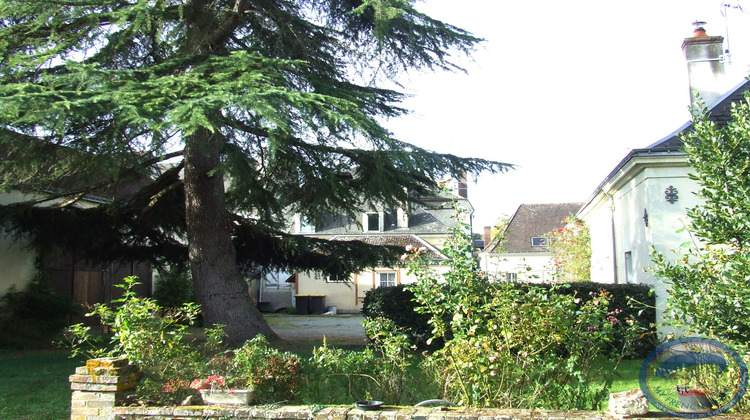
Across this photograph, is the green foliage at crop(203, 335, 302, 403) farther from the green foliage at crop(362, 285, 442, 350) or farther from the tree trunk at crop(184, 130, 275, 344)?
the green foliage at crop(362, 285, 442, 350)

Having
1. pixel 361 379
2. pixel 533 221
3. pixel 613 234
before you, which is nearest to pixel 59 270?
pixel 361 379

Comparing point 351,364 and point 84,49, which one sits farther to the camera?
point 84,49

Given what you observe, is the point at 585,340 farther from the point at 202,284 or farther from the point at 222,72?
the point at 202,284

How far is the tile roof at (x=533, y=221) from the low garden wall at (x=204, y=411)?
34480 mm

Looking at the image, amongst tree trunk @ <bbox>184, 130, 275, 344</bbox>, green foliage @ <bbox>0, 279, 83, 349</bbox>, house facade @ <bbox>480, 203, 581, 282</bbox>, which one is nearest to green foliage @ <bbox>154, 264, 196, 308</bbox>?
green foliage @ <bbox>0, 279, 83, 349</bbox>

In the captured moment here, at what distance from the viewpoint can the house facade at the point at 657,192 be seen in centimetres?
1033

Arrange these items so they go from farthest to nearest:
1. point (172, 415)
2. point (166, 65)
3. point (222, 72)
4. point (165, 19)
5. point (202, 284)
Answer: point (202, 284) → point (165, 19) → point (166, 65) → point (222, 72) → point (172, 415)

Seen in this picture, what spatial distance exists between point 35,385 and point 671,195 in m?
11.0

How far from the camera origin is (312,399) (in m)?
4.76

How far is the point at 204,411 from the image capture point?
4.22 metres

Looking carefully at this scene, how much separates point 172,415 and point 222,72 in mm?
5349

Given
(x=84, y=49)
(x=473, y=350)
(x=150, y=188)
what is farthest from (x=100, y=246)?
(x=473, y=350)

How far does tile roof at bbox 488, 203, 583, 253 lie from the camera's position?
125ft

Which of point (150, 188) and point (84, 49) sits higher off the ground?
point (84, 49)
